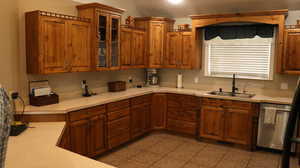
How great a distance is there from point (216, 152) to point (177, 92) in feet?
4.38

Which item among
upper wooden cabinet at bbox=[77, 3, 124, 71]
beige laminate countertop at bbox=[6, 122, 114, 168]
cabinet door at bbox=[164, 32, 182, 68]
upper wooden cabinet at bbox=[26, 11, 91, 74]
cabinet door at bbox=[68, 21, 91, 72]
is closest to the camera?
beige laminate countertop at bbox=[6, 122, 114, 168]

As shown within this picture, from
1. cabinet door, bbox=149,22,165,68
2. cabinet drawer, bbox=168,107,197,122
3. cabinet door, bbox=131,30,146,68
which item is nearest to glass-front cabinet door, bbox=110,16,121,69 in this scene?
cabinet door, bbox=131,30,146,68

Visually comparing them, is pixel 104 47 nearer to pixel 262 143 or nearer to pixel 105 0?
pixel 105 0

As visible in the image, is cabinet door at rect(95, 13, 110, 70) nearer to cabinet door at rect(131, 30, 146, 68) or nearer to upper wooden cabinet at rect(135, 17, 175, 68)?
cabinet door at rect(131, 30, 146, 68)

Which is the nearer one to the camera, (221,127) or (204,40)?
(221,127)

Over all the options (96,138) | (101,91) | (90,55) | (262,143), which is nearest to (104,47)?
(90,55)

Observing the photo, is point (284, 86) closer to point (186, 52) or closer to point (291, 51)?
point (291, 51)

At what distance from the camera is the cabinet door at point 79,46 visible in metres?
3.69

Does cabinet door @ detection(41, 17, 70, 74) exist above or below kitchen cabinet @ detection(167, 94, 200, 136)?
above

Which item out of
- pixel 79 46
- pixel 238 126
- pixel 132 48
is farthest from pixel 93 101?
pixel 238 126

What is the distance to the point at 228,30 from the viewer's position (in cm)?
489

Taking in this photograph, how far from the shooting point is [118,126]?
4230 mm

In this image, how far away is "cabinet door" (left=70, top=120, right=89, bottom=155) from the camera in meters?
3.40

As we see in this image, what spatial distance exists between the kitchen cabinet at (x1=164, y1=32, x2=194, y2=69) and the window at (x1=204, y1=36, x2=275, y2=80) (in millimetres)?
404
